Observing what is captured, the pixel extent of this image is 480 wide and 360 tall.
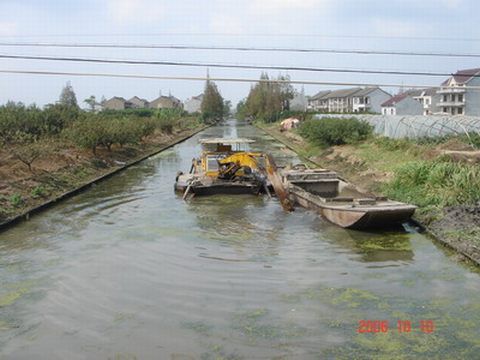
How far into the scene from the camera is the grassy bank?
17.1m

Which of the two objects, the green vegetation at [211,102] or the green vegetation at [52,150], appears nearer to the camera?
the green vegetation at [52,150]

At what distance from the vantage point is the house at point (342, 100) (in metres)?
112

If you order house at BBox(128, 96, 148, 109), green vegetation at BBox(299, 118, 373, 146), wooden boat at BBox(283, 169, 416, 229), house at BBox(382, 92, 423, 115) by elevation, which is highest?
house at BBox(128, 96, 148, 109)

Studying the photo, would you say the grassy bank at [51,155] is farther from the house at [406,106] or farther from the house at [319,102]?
the house at [319,102]

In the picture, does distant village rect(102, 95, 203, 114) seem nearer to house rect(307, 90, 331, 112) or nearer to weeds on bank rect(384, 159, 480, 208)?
house rect(307, 90, 331, 112)

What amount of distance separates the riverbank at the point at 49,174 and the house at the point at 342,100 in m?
86.4

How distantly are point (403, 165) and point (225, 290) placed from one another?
1058 cm

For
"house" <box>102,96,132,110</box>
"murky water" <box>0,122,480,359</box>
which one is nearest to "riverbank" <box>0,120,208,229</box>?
"murky water" <box>0,122,480,359</box>

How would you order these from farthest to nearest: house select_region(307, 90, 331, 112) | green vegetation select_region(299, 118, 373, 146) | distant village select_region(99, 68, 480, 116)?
house select_region(307, 90, 331, 112) < distant village select_region(99, 68, 480, 116) < green vegetation select_region(299, 118, 373, 146)

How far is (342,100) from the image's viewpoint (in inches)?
4614

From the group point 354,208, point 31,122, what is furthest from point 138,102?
point 354,208

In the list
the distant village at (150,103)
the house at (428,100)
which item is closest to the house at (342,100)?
the house at (428,100)

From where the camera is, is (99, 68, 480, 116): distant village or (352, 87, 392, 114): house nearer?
(99, 68, 480, 116): distant village
